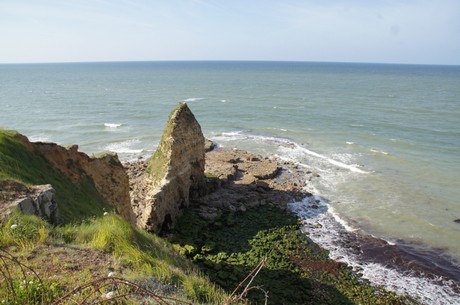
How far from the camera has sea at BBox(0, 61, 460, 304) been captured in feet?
75.0

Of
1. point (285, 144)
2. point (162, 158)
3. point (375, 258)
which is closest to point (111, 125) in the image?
point (285, 144)

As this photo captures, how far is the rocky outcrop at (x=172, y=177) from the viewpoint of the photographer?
2275 centimetres

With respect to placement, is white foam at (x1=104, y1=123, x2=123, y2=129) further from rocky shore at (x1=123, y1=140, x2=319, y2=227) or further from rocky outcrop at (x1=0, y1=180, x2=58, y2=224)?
rocky outcrop at (x1=0, y1=180, x2=58, y2=224)

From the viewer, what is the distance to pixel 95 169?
18.5 metres

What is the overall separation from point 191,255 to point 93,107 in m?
64.0

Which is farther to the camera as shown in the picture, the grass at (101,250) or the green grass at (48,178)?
the green grass at (48,178)

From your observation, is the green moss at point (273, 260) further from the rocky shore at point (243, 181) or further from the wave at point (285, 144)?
the wave at point (285, 144)

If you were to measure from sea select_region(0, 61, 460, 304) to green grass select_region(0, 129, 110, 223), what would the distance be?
630 inches

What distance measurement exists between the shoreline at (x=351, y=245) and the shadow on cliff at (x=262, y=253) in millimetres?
1012

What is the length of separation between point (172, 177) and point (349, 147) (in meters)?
30.4

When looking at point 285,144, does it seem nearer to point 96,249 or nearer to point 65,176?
point 65,176

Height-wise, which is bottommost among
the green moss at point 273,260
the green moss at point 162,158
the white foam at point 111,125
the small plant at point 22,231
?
the green moss at point 273,260

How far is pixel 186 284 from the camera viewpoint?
24.0ft

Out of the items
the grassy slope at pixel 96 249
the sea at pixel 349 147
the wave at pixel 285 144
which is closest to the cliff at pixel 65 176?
the grassy slope at pixel 96 249
